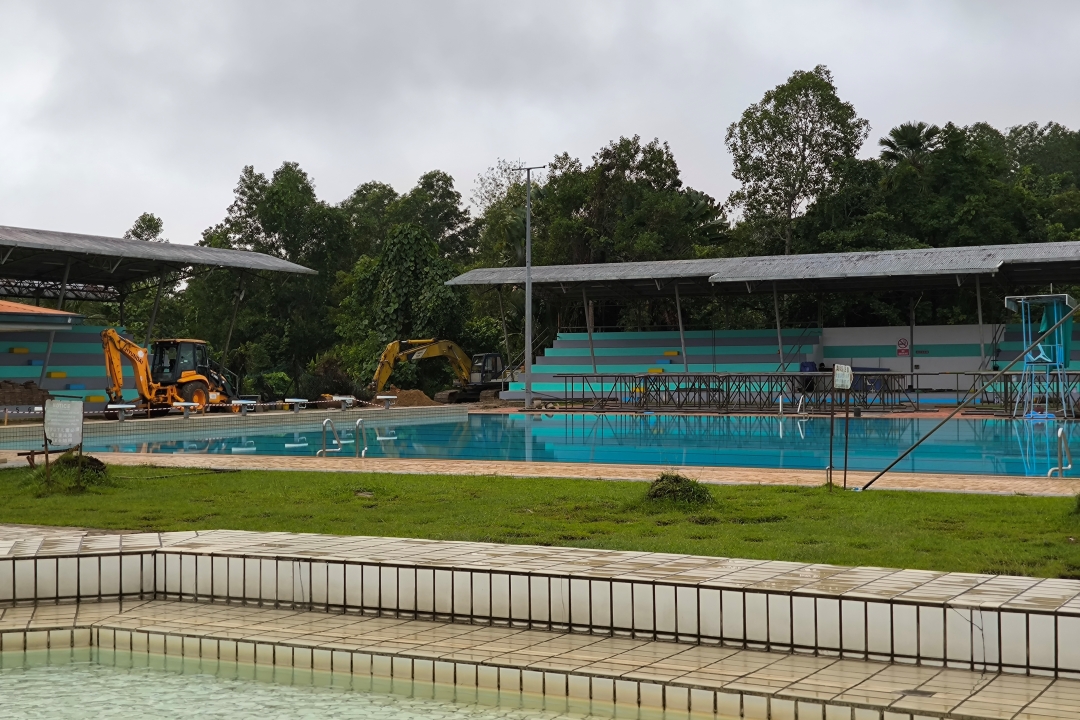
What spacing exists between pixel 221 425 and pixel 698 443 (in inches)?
387

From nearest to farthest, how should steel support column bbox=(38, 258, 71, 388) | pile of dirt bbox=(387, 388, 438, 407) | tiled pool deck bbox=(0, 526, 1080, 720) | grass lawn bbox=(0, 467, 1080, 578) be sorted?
tiled pool deck bbox=(0, 526, 1080, 720)
grass lawn bbox=(0, 467, 1080, 578)
steel support column bbox=(38, 258, 71, 388)
pile of dirt bbox=(387, 388, 438, 407)

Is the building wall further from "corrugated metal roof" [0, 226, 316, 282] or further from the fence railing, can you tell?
"corrugated metal roof" [0, 226, 316, 282]

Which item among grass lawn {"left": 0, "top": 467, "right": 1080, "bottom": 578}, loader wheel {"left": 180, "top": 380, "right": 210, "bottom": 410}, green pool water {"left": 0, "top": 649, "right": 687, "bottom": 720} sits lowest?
green pool water {"left": 0, "top": 649, "right": 687, "bottom": 720}

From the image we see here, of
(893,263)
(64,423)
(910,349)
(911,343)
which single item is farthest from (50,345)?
(910,349)

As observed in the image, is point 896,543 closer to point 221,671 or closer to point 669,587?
point 669,587

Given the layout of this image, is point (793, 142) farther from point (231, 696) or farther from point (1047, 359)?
point (231, 696)

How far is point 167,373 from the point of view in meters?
25.6

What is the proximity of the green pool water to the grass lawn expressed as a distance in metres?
2.01

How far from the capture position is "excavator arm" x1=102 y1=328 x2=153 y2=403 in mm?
24531

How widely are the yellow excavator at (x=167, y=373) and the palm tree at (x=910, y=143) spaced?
2591 cm

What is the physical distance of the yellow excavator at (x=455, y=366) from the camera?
109ft

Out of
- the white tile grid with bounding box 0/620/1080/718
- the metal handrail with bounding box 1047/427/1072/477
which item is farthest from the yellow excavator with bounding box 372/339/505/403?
the white tile grid with bounding box 0/620/1080/718

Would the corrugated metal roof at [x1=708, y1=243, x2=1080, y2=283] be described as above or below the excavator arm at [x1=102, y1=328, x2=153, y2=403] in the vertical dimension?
above

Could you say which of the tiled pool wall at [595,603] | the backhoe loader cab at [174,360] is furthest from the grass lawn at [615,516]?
the backhoe loader cab at [174,360]
